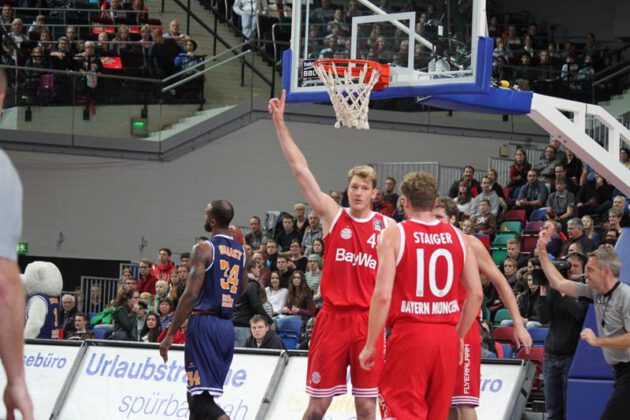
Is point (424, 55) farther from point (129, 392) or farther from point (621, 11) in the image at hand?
point (621, 11)

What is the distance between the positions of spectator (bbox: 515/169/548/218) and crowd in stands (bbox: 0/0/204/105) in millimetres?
7593

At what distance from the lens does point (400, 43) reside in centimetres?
1212

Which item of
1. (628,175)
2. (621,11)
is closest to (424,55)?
(628,175)

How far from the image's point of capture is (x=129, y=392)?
43.6 ft

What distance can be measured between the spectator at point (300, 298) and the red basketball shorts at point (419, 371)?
9243mm

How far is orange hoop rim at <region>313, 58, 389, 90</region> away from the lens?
38.6 ft

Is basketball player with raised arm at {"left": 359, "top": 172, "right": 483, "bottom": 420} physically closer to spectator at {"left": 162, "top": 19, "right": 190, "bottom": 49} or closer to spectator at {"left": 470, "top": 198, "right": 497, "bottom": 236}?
spectator at {"left": 470, "top": 198, "right": 497, "bottom": 236}

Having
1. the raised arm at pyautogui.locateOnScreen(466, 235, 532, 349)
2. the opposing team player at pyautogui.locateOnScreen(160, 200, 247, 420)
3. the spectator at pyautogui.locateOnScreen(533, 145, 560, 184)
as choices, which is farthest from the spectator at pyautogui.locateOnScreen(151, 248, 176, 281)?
the raised arm at pyautogui.locateOnScreen(466, 235, 532, 349)

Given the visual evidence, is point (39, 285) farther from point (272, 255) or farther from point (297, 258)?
point (272, 255)

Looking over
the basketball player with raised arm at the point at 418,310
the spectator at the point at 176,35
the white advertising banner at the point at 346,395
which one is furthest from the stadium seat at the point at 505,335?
the spectator at the point at 176,35

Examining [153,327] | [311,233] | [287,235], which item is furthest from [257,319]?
[287,235]

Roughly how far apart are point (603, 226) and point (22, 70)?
1179 centimetres

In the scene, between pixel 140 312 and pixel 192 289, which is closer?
pixel 192 289

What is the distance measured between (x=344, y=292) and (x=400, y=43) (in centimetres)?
480
